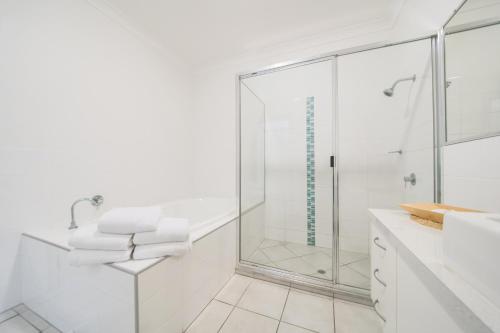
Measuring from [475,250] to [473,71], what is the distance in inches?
37.5

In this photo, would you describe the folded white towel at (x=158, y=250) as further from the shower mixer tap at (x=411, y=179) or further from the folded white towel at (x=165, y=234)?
the shower mixer tap at (x=411, y=179)

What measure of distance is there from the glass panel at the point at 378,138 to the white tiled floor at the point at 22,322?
1.96 m

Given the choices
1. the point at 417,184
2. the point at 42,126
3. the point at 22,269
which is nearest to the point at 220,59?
the point at 42,126

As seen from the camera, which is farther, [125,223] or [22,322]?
[22,322]

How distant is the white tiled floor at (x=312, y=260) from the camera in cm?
145

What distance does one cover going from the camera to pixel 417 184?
1344 millimetres

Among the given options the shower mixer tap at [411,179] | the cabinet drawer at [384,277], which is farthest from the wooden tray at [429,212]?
the shower mixer tap at [411,179]

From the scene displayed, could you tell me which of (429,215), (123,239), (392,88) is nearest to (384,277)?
(429,215)

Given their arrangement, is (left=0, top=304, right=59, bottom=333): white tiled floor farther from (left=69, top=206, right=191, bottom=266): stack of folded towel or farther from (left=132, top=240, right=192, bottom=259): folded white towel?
(left=132, top=240, right=192, bottom=259): folded white towel

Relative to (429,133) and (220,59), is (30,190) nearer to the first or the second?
(220,59)

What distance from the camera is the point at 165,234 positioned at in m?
0.90

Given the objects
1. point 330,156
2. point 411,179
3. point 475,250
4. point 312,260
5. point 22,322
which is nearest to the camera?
point 475,250

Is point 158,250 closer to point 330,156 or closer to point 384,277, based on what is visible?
point 384,277

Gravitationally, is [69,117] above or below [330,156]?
above
